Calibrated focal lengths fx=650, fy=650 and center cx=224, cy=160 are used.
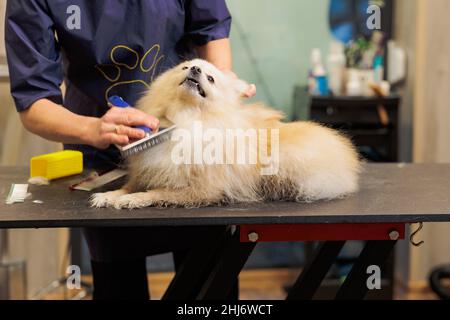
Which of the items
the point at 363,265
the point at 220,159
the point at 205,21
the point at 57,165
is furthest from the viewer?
the point at 205,21

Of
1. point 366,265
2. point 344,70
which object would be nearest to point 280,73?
point 344,70

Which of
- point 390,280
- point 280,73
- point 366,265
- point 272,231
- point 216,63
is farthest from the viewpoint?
point 280,73

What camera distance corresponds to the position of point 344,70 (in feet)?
8.96

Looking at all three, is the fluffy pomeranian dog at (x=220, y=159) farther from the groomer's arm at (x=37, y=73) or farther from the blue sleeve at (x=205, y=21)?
the blue sleeve at (x=205, y=21)

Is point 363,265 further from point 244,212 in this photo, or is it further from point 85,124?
point 85,124

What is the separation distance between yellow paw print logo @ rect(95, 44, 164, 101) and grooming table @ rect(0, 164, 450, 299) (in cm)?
26

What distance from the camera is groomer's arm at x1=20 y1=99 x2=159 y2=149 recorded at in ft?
4.17

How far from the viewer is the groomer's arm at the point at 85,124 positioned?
1270 millimetres

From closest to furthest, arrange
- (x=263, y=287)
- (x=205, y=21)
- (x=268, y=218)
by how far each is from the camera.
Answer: (x=268, y=218), (x=205, y=21), (x=263, y=287)

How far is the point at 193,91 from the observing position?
1363mm

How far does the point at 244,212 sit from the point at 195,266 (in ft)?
1.22

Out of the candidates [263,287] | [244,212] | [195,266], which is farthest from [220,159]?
[263,287]

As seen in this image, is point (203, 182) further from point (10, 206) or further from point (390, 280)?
point (390, 280)
